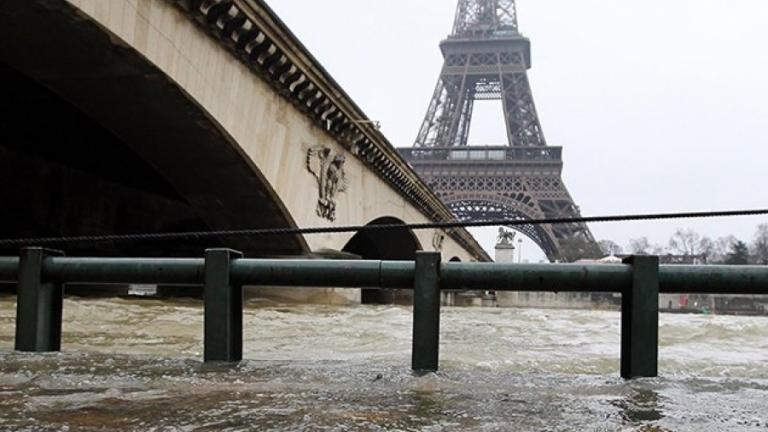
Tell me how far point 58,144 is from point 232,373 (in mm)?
17224

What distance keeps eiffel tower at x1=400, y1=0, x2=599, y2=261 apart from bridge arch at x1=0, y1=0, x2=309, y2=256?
1452 inches

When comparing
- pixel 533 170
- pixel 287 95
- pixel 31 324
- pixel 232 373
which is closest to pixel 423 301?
pixel 232 373

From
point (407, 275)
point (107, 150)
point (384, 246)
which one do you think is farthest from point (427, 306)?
point (384, 246)

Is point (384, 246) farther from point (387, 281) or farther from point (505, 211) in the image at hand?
point (505, 211)

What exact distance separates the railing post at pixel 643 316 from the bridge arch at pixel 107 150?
27.7 feet

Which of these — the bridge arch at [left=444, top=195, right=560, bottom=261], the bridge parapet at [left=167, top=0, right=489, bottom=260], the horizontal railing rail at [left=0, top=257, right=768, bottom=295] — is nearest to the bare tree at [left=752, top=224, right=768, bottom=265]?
the bridge arch at [left=444, top=195, right=560, bottom=261]

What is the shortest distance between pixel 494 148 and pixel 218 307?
211ft

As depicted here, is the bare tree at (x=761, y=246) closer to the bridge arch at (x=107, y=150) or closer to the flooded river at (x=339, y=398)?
the bridge arch at (x=107, y=150)

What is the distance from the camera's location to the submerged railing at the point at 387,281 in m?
3.26

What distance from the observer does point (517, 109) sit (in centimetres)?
7475

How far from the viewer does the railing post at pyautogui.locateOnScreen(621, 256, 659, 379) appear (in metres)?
3.23

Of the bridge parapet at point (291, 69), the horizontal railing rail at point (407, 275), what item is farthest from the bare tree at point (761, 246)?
the horizontal railing rail at point (407, 275)

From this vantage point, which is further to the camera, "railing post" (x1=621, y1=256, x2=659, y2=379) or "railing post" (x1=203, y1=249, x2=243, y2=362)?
"railing post" (x1=203, y1=249, x2=243, y2=362)

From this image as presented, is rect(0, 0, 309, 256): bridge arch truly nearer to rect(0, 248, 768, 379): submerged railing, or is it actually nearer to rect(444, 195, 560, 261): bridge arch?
rect(0, 248, 768, 379): submerged railing
